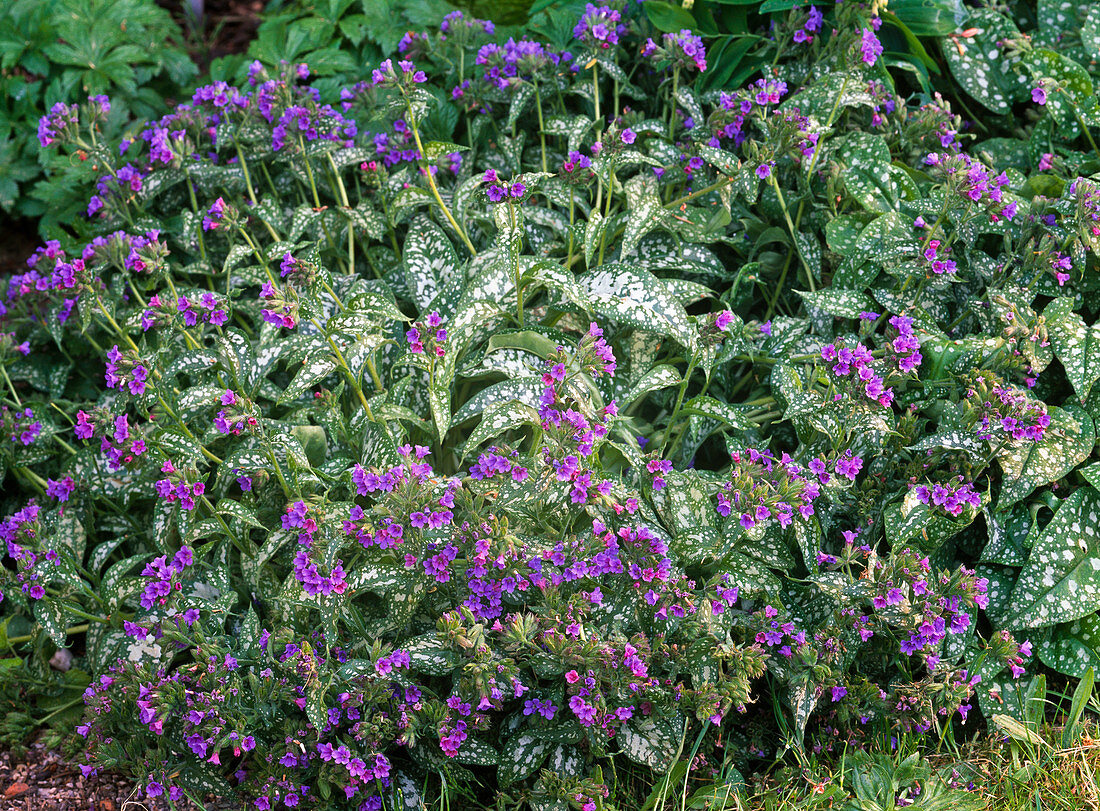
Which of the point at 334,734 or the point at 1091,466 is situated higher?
the point at 1091,466

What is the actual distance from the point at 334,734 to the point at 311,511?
0.52 m

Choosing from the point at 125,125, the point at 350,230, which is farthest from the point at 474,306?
the point at 125,125

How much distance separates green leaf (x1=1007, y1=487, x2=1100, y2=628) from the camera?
7.29 ft

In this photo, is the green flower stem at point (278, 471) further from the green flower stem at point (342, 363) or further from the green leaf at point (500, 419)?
the green leaf at point (500, 419)

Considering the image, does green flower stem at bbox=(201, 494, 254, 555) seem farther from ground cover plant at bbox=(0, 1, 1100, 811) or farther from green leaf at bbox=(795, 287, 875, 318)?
green leaf at bbox=(795, 287, 875, 318)

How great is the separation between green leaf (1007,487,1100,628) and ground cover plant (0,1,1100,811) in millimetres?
11

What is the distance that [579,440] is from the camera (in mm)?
1863

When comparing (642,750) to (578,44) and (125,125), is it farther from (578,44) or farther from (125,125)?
(125,125)

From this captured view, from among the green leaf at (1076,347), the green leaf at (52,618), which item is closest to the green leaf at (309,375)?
the green leaf at (52,618)

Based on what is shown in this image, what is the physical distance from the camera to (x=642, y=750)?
211cm

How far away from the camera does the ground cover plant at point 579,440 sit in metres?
2.00

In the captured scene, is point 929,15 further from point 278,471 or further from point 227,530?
point 227,530

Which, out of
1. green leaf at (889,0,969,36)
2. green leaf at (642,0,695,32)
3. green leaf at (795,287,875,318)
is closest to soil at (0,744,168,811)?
green leaf at (795,287,875,318)

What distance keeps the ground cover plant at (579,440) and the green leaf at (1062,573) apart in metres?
0.01
